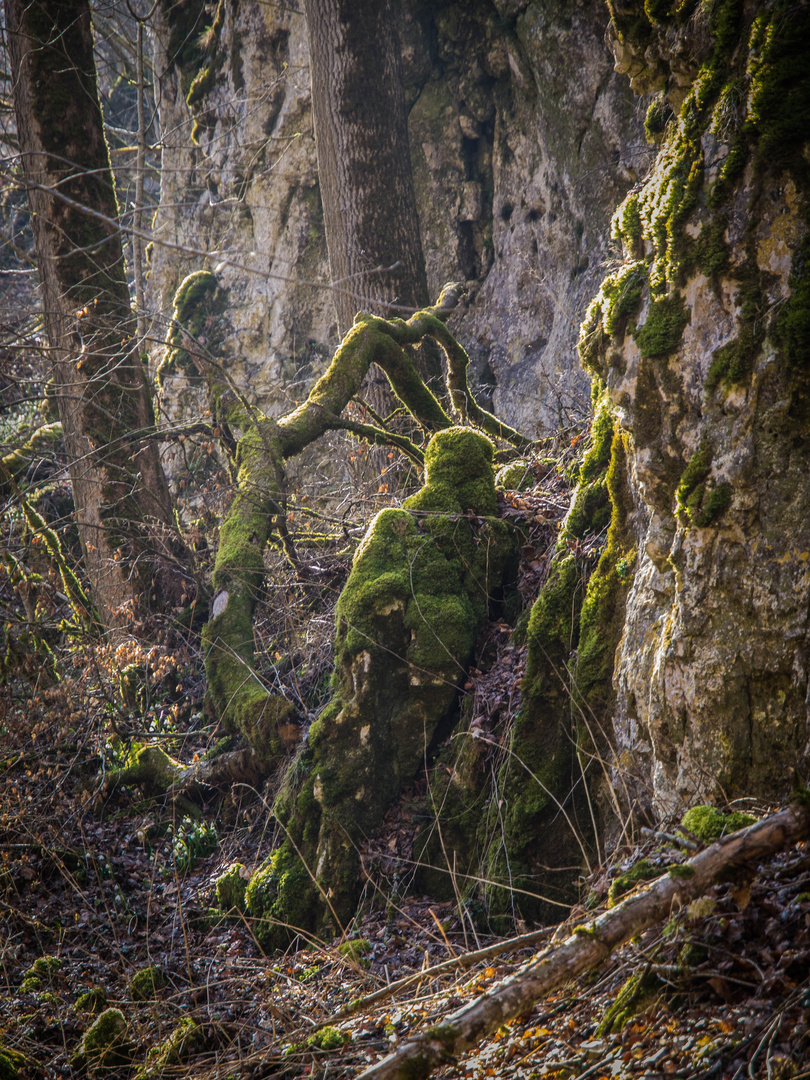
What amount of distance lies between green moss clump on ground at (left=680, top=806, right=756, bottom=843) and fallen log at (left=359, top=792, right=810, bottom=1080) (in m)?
0.25

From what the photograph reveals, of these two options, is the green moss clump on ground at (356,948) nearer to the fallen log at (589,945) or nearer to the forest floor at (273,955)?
the forest floor at (273,955)

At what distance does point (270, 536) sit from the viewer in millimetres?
6512

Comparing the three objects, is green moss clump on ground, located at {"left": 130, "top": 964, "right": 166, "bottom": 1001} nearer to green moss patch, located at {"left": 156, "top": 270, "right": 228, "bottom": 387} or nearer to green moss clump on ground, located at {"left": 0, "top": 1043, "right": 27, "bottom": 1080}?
green moss clump on ground, located at {"left": 0, "top": 1043, "right": 27, "bottom": 1080}

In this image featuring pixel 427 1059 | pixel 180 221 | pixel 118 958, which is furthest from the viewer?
pixel 180 221

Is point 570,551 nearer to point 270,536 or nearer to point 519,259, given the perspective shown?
point 270,536

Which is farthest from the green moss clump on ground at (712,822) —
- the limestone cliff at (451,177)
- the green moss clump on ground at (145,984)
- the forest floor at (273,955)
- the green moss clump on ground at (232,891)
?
the limestone cliff at (451,177)

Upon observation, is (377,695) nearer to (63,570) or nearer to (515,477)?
(515,477)

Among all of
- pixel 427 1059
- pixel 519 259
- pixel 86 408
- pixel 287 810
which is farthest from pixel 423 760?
pixel 519 259

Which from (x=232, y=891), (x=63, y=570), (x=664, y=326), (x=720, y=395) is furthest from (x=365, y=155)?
(x=232, y=891)

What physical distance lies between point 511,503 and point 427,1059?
13.2 ft

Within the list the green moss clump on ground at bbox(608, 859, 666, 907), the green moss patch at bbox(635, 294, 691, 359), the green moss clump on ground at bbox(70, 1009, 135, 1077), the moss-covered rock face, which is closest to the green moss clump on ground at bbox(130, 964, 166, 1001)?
the green moss clump on ground at bbox(70, 1009, 135, 1077)

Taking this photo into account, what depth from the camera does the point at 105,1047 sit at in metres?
3.52

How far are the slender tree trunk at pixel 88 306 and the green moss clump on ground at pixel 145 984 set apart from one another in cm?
420

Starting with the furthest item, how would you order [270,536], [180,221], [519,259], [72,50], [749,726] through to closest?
[180,221]
[519,259]
[72,50]
[270,536]
[749,726]
